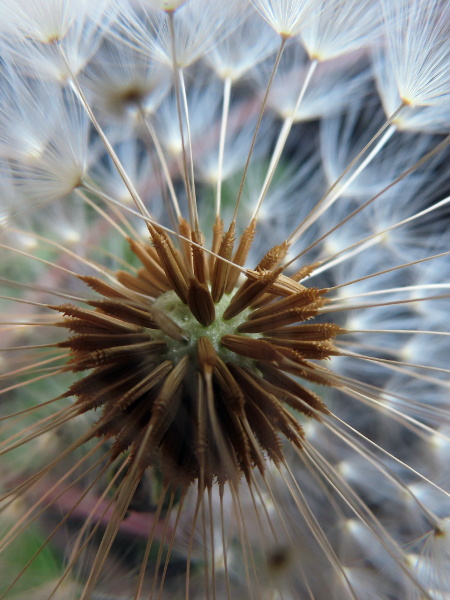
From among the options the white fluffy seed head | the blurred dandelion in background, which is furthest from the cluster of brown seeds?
the white fluffy seed head

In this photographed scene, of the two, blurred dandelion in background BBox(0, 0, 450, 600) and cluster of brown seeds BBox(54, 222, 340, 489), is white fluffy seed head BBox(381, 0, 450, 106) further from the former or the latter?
cluster of brown seeds BBox(54, 222, 340, 489)

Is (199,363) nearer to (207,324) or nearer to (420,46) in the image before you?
(207,324)

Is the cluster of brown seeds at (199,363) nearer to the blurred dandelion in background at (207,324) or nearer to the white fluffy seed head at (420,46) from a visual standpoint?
the blurred dandelion in background at (207,324)

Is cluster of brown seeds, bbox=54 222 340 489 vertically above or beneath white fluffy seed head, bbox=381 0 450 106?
beneath

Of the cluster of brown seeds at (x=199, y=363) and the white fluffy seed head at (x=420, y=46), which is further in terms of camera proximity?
the white fluffy seed head at (x=420, y=46)

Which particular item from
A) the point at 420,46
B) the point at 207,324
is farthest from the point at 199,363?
the point at 420,46

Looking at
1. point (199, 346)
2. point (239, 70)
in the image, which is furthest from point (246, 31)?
point (199, 346)

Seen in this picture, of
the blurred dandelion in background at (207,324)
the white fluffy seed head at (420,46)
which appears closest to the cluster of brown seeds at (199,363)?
the blurred dandelion in background at (207,324)
